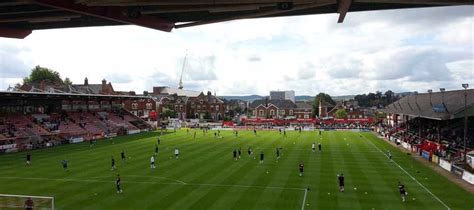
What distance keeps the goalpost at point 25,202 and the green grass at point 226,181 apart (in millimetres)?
1639

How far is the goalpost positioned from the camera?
79.7 feet

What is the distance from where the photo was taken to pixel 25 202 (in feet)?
79.9

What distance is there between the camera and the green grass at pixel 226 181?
28266mm

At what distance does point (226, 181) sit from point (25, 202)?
50.3 feet

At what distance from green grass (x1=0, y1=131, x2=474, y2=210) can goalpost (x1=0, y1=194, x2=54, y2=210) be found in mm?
1639

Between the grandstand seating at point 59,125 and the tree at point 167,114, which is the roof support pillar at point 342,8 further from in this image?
the tree at point 167,114

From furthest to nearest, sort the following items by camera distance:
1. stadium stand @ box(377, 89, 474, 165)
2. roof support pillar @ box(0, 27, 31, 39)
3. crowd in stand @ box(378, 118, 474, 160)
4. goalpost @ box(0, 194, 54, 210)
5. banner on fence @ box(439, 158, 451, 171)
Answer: crowd in stand @ box(378, 118, 474, 160) → stadium stand @ box(377, 89, 474, 165) → banner on fence @ box(439, 158, 451, 171) → roof support pillar @ box(0, 27, 31, 39) → goalpost @ box(0, 194, 54, 210)

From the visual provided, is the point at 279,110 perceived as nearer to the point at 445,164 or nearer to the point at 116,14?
the point at 445,164

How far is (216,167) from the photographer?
4262 cm

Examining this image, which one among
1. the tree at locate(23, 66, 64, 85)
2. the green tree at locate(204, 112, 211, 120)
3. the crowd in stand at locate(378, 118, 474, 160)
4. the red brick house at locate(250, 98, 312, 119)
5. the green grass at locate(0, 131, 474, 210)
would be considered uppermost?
the tree at locate(23, 66, 64, 85)

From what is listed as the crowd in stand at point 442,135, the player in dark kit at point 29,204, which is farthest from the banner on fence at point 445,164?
the player in dark kit at point 29,204

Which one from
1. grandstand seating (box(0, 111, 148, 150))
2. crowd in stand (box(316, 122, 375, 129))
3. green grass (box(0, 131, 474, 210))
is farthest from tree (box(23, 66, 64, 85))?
green grass (box(0, 131, 474, 210))

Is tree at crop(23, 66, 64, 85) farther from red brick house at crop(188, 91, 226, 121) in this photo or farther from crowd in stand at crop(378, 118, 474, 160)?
crowd in stand at crop(378, 118, 474, 160)

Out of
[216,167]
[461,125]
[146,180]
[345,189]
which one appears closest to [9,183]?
[146,180]
